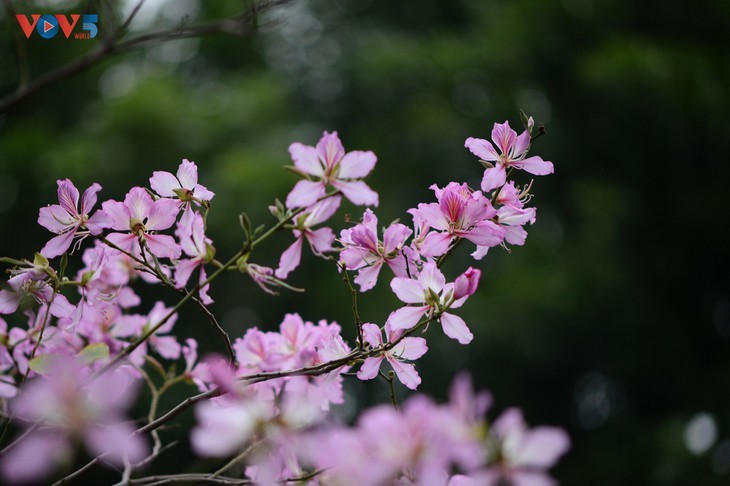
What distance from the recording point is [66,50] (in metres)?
4.43

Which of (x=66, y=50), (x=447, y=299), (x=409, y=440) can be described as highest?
(x=409, y=440)

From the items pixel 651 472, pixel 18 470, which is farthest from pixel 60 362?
pixel 651 472

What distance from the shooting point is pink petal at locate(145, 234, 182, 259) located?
55 centimetres

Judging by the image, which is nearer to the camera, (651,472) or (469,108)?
(651,472)

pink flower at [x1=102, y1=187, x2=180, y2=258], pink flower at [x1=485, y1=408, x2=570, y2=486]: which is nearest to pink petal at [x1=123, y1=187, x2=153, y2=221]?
pink flower at [x1=102, y1=187, x2=180, y2=258]

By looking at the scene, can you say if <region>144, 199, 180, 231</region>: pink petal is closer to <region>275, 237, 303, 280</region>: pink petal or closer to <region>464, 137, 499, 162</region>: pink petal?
<region>275, 237, 303, 280</region>: pink petal

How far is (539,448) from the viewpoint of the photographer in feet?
1.05

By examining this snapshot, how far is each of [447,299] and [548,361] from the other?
3.73 metres

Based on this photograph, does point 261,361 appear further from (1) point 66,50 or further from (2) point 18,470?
(1) point 66,50

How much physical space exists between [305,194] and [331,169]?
0.03m

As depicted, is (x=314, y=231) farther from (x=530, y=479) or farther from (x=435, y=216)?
(x=530, y=479)

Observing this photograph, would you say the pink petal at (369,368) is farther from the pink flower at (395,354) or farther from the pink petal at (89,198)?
the pink petal at (89,198)

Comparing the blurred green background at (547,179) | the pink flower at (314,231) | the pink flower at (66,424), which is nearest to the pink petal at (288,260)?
the pink flower at (314,231)

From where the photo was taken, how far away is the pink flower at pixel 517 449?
32 cm
